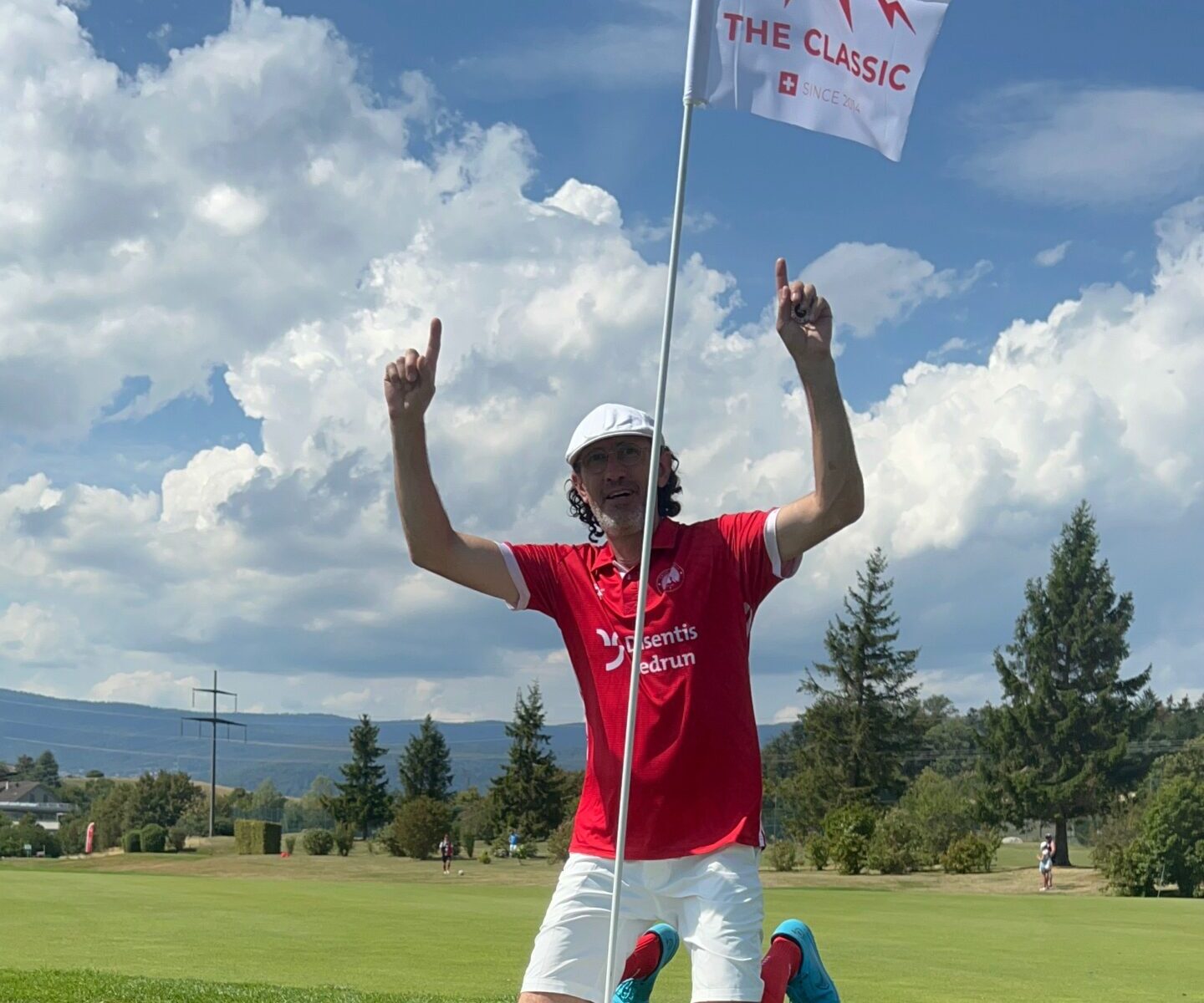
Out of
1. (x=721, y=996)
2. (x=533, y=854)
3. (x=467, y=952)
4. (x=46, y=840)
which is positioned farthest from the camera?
(x=46, y=840)

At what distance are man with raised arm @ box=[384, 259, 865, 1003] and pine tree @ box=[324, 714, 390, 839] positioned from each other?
84.0 m

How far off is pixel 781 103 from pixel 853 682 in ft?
233

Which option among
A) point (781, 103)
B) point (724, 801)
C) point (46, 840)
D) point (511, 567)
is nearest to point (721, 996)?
point (724, 801)

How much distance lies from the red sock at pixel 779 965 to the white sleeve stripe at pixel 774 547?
1.62m

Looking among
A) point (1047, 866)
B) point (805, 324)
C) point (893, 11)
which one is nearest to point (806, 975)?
point (805, 324)

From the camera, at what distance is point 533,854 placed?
238 ft

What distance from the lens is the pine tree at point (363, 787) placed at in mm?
88125

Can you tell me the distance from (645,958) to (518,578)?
58.7 inches

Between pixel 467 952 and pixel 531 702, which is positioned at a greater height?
pixel 531 702

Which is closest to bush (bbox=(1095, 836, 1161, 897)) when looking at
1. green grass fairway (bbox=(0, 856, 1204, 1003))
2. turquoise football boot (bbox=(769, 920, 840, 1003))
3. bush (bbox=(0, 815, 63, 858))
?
green grass fairway (bbox=(0, 856, 1204, 1003))

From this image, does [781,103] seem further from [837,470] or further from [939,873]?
[939,873]

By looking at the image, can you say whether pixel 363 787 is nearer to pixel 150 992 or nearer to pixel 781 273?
pixel 150 992

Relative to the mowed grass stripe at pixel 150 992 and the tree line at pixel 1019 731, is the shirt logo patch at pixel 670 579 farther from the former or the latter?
the tree line at pixel 1019 731

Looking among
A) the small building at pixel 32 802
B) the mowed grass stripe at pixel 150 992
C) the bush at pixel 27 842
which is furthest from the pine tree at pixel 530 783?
the small building at pixel 32 802
